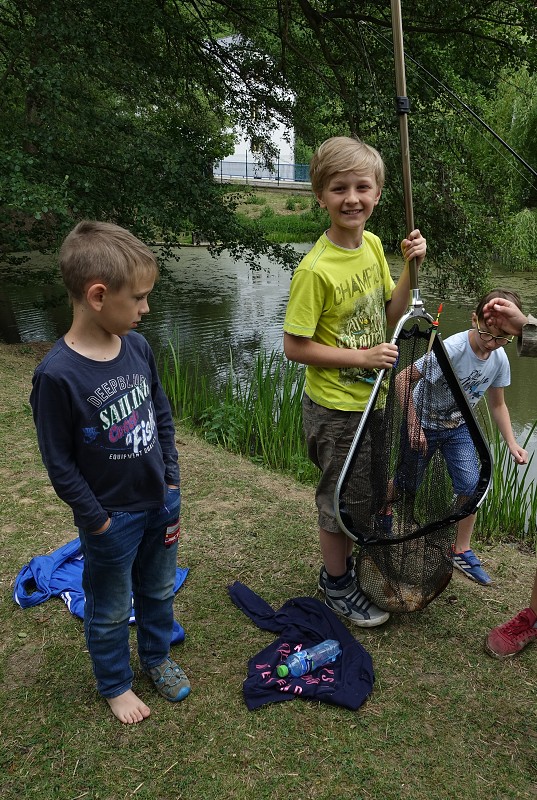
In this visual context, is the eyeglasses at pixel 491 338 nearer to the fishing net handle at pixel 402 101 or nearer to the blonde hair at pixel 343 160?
the fishing net handle at pixel 402 101

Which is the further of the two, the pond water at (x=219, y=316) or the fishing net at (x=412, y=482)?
the pond water at (x=219, y=316)

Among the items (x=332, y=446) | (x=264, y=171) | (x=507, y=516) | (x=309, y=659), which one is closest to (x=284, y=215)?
(x=264, y=171)

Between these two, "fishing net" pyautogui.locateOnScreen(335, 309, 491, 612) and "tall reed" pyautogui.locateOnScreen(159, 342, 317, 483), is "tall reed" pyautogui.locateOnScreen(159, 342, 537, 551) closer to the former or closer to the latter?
"tall reed" pyautogui.locateOnScreen(159, 342, 317, 483)

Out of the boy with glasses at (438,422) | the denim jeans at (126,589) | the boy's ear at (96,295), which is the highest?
the boy's ear at (96,295)

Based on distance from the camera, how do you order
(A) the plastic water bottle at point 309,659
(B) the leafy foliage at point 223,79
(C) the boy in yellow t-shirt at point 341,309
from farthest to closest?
1. (B) the leafy foliage at point 223,79
2. (A) the plastic water bottle at point 309,659
3. (C) the boy in yellow t-shirt at point 341,309

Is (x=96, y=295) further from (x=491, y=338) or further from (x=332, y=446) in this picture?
(x=491, y=338)

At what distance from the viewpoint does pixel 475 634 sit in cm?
274

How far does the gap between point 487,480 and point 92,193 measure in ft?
20.8

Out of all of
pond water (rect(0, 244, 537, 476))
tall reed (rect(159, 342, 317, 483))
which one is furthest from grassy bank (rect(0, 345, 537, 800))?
pond water (rect(0, 244, 537, 476))

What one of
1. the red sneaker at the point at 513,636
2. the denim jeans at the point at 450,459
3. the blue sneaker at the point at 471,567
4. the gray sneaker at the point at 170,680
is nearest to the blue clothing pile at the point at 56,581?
the gray sneaker at the point at 170,680

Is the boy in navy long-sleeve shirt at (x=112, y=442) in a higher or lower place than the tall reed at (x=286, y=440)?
higher

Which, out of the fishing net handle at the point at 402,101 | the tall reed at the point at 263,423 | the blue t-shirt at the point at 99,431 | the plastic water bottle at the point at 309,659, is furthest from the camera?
the tall reed at the point at 263,423

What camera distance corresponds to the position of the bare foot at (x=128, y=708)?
2238mm

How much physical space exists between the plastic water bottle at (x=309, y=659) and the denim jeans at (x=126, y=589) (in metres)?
0.44
